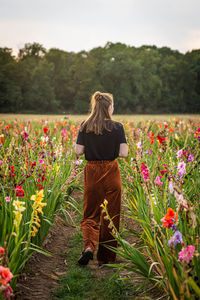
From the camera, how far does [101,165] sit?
9.70 feet

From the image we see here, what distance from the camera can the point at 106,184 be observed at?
2.97 meters

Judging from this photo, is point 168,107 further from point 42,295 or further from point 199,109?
point 42,295

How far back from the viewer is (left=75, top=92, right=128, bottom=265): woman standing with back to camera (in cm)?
292

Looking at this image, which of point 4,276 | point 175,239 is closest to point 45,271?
point 4,276

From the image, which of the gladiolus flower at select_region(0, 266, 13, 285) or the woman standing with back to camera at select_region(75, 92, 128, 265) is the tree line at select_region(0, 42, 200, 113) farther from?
the gladiolus flower at select_region(0, 266, 13, 285)

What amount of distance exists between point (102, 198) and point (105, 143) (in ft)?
1.88

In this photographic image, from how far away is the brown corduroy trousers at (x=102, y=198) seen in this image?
2.96 meters

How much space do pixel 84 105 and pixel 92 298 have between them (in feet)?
145

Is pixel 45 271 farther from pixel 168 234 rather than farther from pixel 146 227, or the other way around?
pixel 168 234

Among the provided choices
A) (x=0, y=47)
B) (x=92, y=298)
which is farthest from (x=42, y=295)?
(x=0, y=47)

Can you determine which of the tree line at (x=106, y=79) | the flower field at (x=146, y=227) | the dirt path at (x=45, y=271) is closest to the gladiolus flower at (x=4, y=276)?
the flower field at (x=146, y=227)

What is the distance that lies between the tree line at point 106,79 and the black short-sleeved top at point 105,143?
3998 cm

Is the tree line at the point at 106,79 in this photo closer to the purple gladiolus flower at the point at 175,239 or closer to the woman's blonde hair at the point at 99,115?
the woman's blonde hair at the point at 99,115

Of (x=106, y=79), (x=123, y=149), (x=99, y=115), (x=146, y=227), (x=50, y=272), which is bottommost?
(x=50, y=272)
